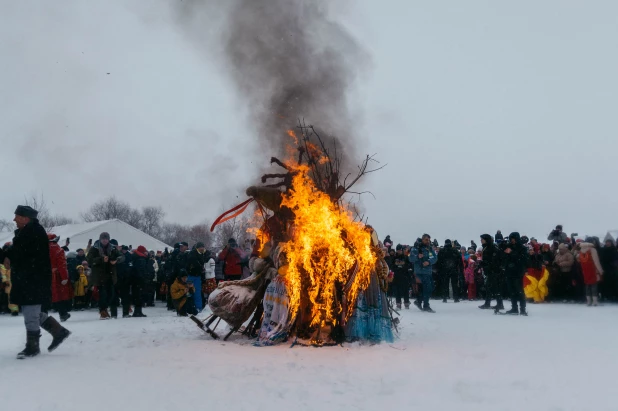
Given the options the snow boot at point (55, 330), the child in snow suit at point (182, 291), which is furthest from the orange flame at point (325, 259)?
the child in snow suit at point (182, 291)

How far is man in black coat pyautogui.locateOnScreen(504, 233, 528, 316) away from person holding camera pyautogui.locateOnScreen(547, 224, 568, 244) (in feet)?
18.3

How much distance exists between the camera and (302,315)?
8.31m

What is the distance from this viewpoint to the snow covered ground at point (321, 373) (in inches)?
186

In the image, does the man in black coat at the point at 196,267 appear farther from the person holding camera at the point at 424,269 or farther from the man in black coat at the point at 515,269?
the man in black coat at the point at 515,269

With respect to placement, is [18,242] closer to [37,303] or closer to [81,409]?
[37,303]

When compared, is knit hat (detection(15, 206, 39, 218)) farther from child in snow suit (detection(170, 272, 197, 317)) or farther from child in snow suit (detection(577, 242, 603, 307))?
child in snow suit (detection(577, 242, 603, 307))

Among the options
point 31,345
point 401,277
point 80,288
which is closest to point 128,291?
point 80,288

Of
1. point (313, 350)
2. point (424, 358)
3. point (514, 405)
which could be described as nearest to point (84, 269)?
point (313, 350)

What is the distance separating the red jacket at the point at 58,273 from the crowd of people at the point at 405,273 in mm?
16

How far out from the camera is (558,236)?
17812 mm

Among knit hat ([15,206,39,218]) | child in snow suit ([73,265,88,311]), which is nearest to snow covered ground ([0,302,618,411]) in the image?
knit hat ([15,206,39,218])

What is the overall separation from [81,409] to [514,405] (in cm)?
350

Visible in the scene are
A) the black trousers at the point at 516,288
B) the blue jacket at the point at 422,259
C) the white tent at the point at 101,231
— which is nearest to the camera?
the black trousers at the point at 516,288

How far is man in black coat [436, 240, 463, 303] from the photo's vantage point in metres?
16.8
